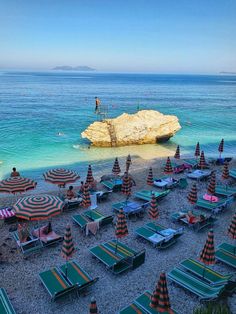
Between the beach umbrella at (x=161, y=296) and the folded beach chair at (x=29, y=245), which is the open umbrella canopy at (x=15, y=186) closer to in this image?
the folded beach chair at (x=29, y=245)

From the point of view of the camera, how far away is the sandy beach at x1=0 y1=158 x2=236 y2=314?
9.34 m

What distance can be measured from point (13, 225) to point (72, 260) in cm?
443

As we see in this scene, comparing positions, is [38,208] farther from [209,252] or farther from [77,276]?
[209,252]

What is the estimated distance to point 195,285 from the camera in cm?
974

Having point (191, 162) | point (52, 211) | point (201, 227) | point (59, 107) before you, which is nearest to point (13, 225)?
point (52, 211)

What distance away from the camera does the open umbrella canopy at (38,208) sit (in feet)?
38.3

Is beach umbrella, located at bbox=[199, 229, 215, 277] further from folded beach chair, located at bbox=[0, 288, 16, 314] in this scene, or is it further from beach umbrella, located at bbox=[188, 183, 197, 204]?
beach umbrella, located at bbox=[188, 183, 197, 204]

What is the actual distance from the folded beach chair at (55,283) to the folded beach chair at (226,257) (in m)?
5.89

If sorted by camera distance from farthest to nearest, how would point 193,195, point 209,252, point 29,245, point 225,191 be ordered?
point 225,191
point 193,195
point 29,245
point 209,252

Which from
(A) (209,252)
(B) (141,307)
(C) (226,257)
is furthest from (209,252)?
(B) (141,307)

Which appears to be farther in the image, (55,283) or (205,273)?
(205,273)

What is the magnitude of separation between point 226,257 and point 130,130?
23622 mm

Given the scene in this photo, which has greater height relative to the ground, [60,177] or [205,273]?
[60,177]

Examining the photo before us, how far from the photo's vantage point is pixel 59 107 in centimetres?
6825
